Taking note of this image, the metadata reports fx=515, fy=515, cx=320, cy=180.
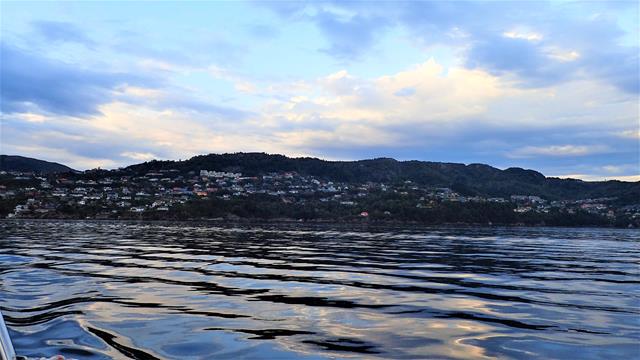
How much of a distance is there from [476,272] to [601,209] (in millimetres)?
143242

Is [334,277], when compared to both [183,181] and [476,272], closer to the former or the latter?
[476,272]

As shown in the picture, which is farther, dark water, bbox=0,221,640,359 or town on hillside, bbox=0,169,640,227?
town on hillside, bbox=0,169,640,227

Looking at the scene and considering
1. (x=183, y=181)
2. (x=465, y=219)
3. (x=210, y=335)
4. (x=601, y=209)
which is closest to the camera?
(x=210, y=335)

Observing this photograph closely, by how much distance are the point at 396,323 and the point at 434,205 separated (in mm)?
124249

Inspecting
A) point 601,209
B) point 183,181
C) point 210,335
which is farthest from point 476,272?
point 183,181

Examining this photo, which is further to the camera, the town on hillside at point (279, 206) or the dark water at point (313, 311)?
the town on hillside at point (279, 206)

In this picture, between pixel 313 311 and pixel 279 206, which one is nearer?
pixel 313 311

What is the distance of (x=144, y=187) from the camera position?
174125 mm

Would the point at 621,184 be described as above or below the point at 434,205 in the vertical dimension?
above

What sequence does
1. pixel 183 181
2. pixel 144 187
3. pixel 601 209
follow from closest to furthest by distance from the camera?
1. pixel 601 209
2. pixel 144 187
3. pixel 183 181

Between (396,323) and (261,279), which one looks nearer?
(396,323)

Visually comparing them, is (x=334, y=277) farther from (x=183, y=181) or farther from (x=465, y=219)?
(x=183, y=181)

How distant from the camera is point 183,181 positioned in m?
194

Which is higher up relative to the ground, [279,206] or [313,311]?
[279,206]
